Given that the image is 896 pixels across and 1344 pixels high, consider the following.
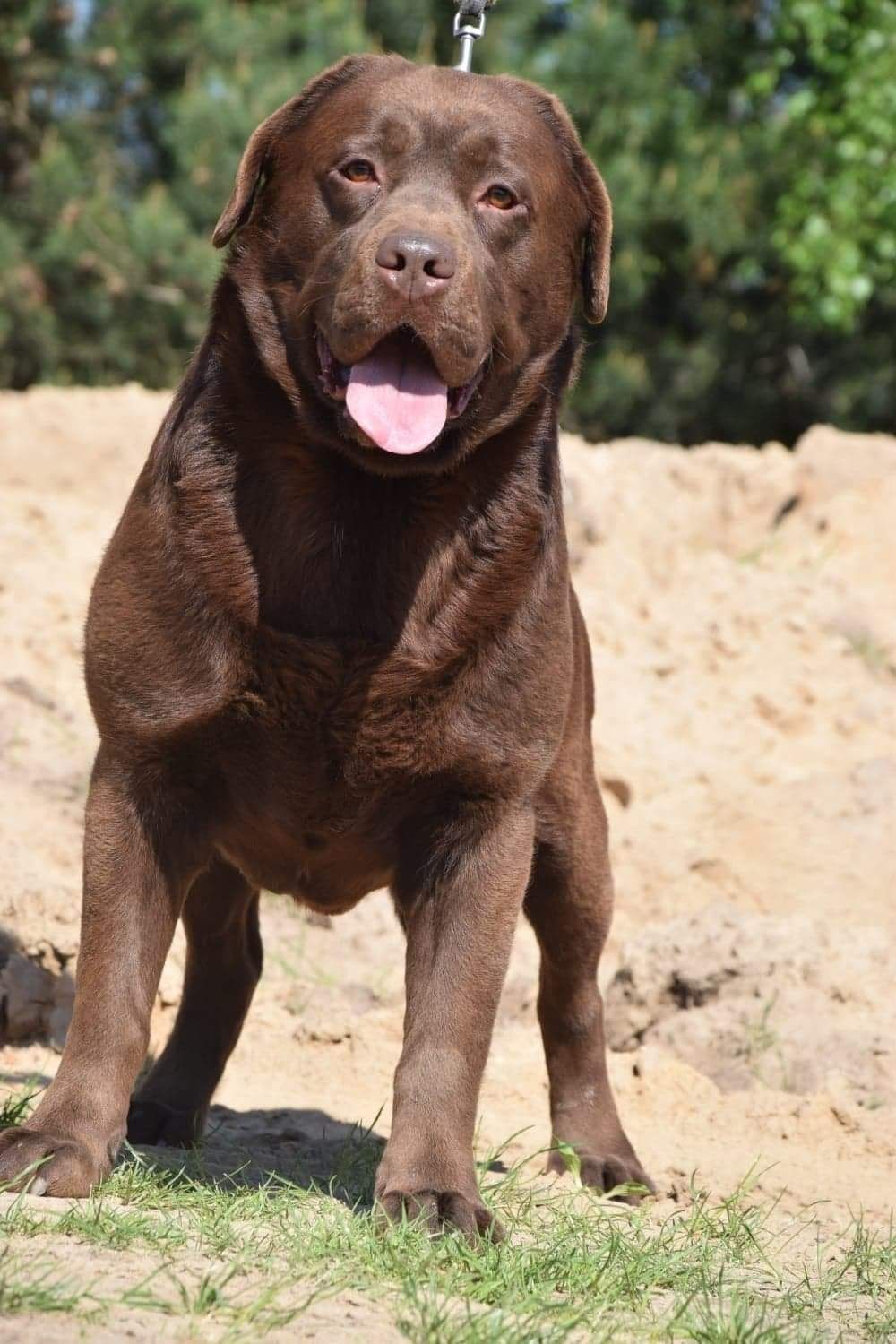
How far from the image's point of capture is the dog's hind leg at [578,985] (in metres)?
4.57

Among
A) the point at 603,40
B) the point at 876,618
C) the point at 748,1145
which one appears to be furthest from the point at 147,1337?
the point at 603,40

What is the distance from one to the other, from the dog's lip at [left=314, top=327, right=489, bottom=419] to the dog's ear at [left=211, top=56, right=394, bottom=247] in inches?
14.6

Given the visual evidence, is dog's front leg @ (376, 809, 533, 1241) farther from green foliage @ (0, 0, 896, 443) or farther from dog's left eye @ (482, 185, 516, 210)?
green foliage @ (0, 0, 896, 443)

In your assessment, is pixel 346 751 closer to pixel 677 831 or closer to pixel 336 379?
pixel 336 379

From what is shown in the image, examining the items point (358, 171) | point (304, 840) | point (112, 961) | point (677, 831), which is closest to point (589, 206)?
point (358, 171)

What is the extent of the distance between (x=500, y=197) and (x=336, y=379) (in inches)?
21.6

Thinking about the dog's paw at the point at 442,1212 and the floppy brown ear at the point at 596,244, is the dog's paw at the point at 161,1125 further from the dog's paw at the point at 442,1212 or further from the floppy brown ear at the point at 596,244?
the floppy brown ear at the point at 596,244

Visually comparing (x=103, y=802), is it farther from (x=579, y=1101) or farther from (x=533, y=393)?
(x=579, y=1101)

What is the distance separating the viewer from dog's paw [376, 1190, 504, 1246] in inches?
128

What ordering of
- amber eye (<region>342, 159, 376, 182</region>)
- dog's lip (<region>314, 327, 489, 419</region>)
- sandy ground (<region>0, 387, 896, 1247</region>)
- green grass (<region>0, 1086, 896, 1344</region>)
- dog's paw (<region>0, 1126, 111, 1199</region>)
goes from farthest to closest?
sandy ground (<region>0, 387, 896, 1247</region>) < amber eye (<region>342, 159, 376, 182</region>) < dog's lip (<region>314, 327, 489, 419</region>) < dog's paw (<region>0, 1126, 111, 1199</region>) < green grass (<region>0, 1086, 896, 1344</region>)

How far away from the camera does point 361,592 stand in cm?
360

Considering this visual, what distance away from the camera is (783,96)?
17094 millimetres

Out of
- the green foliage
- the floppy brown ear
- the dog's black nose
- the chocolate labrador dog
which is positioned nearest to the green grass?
the chocolate labrador dog

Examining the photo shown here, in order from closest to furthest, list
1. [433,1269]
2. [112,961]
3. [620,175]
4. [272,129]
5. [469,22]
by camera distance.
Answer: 1. [433,1269]
2. [112,961]
3. [272,129]
4. [469,22]
5. [620,175]
